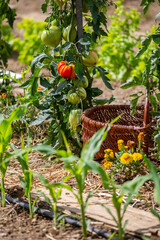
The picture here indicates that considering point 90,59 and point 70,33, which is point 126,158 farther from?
point 70,33

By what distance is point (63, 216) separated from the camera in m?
1.61

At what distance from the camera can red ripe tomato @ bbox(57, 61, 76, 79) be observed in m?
2.15

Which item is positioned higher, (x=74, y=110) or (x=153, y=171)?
(x=74, y=110)

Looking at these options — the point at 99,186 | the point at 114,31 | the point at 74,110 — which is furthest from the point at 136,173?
the point at 114,31

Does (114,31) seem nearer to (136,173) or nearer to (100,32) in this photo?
(100,32)

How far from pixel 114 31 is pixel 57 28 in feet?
7.62

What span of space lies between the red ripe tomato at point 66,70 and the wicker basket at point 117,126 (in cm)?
28

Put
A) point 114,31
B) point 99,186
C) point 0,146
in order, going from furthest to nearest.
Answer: point 114,31 < point 99,186 < point 0,146

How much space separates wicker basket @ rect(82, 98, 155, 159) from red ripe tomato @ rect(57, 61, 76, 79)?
0.91 ft

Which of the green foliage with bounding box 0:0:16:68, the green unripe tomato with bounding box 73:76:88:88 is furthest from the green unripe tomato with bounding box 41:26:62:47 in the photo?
the green foliage with bounding box 0:0:16:68

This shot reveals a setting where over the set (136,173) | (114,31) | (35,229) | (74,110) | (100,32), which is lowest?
(35,229)

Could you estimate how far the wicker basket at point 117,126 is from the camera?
6.97ft

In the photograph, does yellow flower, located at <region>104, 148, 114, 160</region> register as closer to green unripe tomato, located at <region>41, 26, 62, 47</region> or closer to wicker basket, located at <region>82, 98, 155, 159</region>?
wicker basket, located at <region>82, 98, 155, 159</region>

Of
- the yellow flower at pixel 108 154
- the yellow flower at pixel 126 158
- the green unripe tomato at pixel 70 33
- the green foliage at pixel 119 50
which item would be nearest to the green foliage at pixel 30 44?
the green foliage at pixel 119 50
